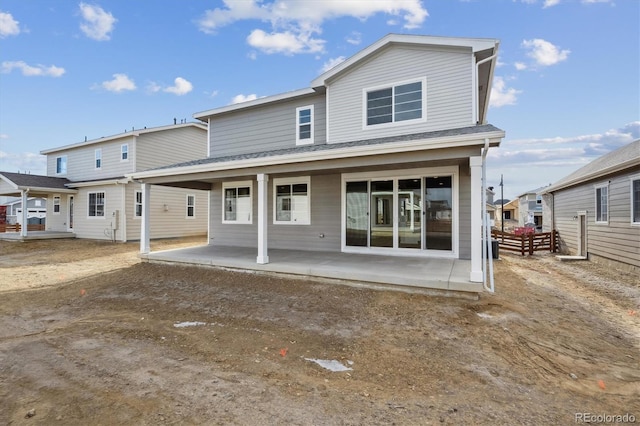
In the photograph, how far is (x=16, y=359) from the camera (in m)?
3.70

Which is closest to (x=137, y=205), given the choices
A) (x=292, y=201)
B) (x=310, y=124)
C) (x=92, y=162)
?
(x=92, y=162)

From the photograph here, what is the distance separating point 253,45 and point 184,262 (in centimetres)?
1284

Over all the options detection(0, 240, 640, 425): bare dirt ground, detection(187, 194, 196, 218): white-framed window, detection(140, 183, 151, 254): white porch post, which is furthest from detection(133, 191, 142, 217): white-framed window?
detection(0, 240, 640, 425): bare dirt ground

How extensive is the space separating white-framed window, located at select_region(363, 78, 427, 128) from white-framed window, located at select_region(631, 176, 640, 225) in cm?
659

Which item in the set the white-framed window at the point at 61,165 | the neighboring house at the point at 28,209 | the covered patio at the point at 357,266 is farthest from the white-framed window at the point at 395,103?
the neighboring house at the point at 28,209

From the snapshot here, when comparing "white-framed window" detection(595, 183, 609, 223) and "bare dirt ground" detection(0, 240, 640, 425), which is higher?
"white-framed window" detection(595, 183, 609, 223)

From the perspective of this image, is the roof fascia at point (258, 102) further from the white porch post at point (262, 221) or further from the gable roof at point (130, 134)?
the gable roof at point (130, 134)

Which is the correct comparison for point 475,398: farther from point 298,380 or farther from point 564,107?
point 564,107

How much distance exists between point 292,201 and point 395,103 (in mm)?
4558

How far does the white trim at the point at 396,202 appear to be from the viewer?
8.39 metres

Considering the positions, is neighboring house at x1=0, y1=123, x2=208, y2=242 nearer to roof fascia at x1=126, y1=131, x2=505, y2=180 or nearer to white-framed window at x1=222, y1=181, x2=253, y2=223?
white-framed window at x1=222, y1=181, x2=253, y2=223

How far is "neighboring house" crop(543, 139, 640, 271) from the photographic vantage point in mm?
9086

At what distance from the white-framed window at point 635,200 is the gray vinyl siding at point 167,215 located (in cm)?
1924

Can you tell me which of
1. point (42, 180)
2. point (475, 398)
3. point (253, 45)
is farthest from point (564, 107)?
point (42, 180)
